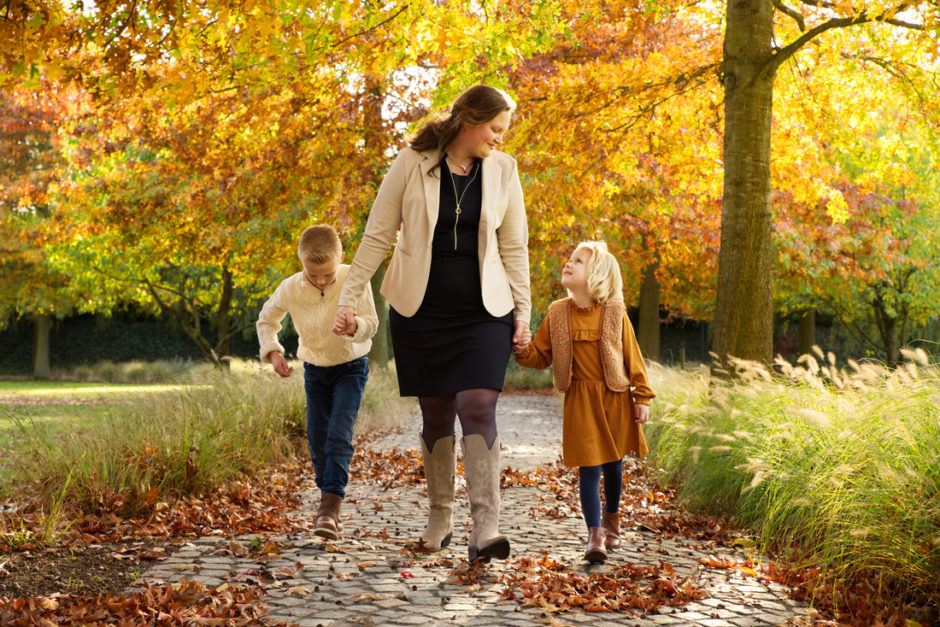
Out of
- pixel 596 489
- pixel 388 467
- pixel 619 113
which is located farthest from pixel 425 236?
pixel 619 113

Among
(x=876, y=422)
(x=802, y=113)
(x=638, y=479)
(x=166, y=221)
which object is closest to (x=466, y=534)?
(x=876, y=422)

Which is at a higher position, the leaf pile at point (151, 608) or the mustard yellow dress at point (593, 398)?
the mustard yellow dress at point (593, 398)

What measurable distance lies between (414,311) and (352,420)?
4.10 ft

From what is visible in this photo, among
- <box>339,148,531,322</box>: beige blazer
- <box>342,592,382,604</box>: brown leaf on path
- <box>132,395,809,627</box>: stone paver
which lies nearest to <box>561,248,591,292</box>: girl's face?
<box>339,148,531,322</box>: beige blazer

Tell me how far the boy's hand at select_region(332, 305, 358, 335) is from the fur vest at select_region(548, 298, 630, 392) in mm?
1102

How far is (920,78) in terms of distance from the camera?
9.61m

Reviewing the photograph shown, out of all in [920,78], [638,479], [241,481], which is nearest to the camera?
[241,481]

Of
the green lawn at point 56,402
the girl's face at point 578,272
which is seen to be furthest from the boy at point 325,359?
the green lawn at point 56,402

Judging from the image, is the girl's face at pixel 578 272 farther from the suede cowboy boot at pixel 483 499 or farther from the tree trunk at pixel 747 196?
the tree trunk at pixel 747 196

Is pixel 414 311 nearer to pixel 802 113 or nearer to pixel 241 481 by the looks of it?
pixel 241 481

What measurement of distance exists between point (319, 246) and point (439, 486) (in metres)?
1.60

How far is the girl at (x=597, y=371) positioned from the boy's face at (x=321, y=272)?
1322 mm

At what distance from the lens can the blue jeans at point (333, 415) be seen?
5074 mm

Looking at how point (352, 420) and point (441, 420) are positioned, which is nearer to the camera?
point (441, 420)
